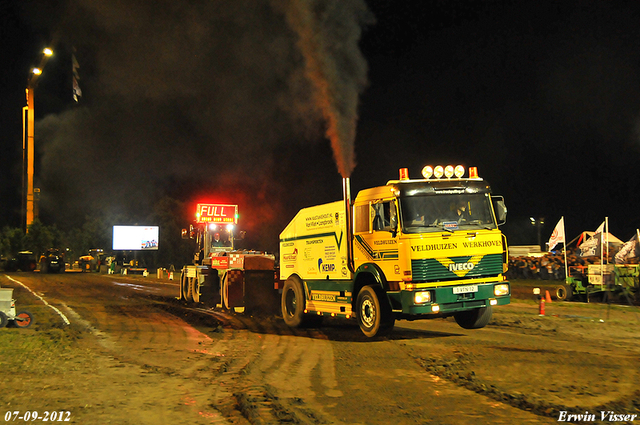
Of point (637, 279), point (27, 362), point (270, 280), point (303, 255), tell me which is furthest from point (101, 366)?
point (637, 279)

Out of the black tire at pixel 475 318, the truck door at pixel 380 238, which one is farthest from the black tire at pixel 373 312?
the black tire at pixel 475 318

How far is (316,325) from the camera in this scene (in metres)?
14.6

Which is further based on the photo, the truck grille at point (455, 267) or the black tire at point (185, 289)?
the black tire at point (185, 289)

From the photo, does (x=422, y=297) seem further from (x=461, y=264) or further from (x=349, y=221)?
(x=349, y=221)

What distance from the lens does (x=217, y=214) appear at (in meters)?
23.7

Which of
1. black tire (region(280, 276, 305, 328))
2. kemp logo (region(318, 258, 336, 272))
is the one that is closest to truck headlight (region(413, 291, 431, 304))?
kemp logo (region(318, 258, 336, 272))

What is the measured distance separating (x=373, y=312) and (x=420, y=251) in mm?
1712

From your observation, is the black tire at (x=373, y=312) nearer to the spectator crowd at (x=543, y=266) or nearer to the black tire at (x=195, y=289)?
the black tire at (x=195, y=289)

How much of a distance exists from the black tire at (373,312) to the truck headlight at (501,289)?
2.15 meters

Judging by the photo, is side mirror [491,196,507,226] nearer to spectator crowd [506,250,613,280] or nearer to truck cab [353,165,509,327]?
truck cab [353,165,509,327]

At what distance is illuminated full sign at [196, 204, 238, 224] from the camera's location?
23.4m

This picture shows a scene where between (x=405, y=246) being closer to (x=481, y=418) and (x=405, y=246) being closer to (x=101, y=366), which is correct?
(x=481, y=418)

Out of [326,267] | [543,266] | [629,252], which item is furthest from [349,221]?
[543,266]

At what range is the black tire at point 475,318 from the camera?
12.5 m
